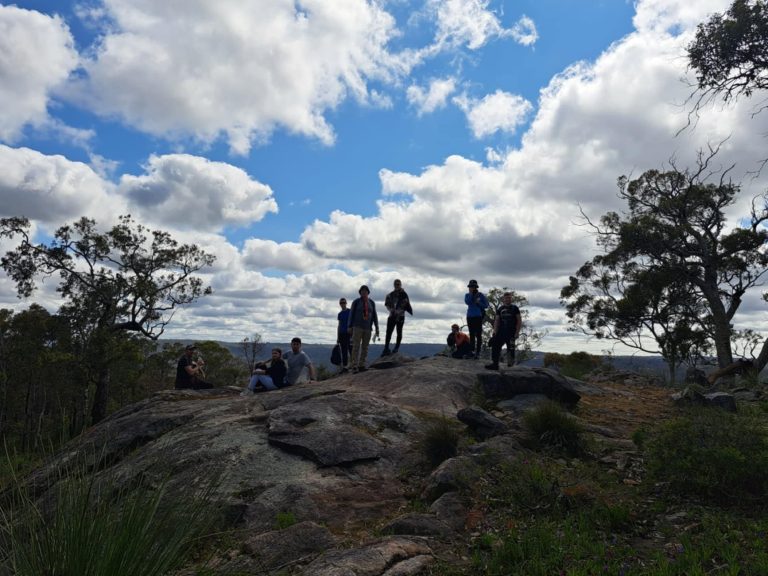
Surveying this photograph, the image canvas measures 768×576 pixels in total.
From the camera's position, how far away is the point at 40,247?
28078mm

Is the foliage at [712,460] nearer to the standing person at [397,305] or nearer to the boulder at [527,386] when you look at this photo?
the boulder at [527,386]

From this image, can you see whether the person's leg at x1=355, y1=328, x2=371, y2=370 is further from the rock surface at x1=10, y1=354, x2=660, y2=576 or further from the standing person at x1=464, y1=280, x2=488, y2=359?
the standing person at x1=464, y1=280, x2=488, y2=359

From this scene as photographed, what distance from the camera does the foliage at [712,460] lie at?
20.0 feet

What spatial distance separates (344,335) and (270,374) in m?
2.62

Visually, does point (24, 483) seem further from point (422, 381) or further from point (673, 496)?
point (422, 381)

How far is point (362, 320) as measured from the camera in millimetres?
13391

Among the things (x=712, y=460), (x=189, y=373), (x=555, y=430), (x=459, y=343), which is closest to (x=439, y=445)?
(x=555, y=430)

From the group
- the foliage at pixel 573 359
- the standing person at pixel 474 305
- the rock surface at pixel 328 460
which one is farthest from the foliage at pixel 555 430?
the foliage at pixel 573 359

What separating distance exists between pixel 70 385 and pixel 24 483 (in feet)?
132

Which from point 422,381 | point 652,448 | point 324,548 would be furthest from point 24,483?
point 422,381

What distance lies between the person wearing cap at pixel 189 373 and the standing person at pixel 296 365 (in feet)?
8.22

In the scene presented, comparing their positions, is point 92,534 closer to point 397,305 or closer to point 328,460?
point 328,460

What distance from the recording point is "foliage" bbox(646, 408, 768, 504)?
6082 mm

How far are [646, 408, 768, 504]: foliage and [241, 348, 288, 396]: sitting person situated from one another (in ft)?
29.7
